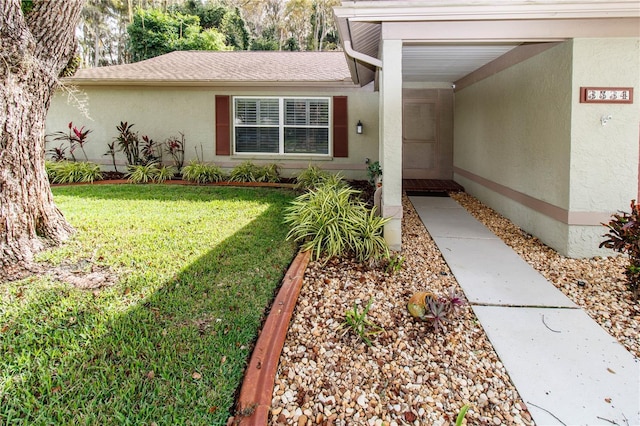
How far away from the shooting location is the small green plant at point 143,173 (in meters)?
9.38

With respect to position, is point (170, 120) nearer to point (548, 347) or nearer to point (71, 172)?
point (71, 172)

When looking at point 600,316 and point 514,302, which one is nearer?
point 600,316

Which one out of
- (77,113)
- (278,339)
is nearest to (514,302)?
(278,339)

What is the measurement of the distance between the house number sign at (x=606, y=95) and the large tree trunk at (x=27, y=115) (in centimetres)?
636

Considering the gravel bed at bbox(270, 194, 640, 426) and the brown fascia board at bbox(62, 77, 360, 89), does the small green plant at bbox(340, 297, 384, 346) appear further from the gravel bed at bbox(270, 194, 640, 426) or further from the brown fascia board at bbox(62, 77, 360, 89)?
→ the brown fascia board at bbox(62, 77, 360, 89)

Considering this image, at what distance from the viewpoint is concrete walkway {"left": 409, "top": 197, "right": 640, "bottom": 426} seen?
7.59 ft

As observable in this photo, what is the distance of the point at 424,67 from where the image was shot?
25.5ft

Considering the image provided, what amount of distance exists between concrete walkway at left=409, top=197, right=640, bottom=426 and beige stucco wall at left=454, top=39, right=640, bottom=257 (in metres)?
0.97

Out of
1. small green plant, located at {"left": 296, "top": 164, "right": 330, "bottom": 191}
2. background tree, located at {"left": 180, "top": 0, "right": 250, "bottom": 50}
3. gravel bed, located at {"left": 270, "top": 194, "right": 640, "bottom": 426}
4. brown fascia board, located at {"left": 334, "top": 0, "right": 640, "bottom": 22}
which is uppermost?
background tree, located at {"left": 180, "top": 0, "right": 250, "bottom": 50}

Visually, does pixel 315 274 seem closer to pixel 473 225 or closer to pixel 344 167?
pixel 473 225

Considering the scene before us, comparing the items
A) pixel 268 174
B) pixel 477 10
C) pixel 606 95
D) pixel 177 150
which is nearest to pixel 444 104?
pixel 268 174

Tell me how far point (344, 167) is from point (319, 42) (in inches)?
1009

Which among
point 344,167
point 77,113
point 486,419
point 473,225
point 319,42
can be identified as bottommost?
point 486,419

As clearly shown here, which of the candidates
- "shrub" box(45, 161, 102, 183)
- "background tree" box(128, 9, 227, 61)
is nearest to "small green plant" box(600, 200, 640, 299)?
"shrub" box(45, 161, 102, 183)
